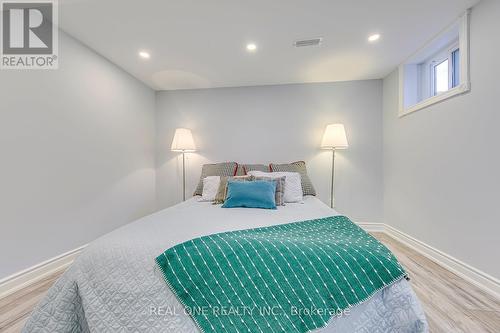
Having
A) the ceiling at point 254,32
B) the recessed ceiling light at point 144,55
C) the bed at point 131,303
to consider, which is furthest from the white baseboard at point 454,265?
the recessed ceiling light at point 144,55

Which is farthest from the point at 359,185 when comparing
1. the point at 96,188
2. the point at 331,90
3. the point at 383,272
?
the point at 96,188

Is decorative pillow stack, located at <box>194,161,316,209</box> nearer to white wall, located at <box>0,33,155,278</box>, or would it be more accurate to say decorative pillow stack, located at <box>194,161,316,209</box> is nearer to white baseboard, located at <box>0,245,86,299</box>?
white wall, located at <box>0,33,155,278</box>

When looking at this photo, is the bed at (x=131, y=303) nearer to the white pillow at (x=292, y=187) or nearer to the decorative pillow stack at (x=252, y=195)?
the decorative pillow stack at (x=252, y=195)

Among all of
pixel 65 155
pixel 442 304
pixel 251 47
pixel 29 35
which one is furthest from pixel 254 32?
pixel 442 304

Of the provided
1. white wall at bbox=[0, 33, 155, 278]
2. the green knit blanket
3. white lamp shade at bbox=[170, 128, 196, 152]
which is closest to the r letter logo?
white wall at bbox=[0, 33, 155, 278]

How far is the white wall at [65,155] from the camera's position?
5.70 ft

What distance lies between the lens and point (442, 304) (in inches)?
60.1

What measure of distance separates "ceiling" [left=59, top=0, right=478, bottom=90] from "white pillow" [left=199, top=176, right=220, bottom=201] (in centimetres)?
149

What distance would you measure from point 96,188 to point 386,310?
2877 millimetres

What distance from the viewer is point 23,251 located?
1792 millimetres

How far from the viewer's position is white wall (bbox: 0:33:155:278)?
5.70 feet

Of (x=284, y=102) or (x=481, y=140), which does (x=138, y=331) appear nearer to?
(x=481, y=140)

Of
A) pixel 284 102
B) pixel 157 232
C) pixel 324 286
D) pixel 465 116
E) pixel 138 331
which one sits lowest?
pixel 138 331

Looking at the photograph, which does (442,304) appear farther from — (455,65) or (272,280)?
(455,65)
